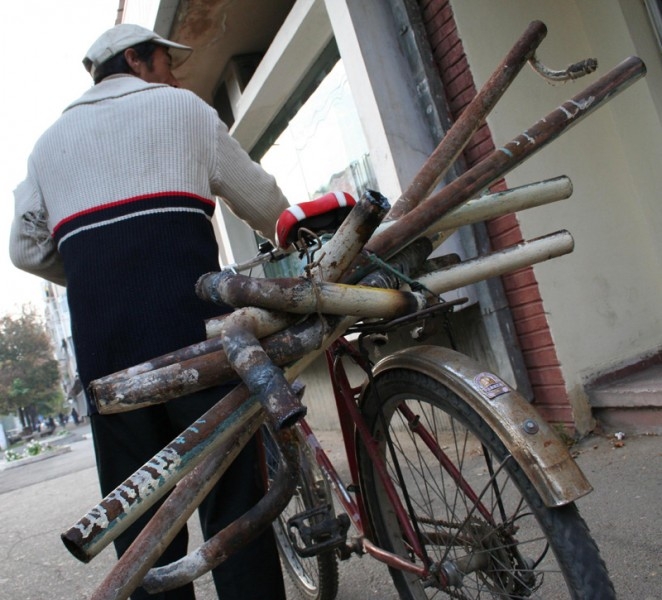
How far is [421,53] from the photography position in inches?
152

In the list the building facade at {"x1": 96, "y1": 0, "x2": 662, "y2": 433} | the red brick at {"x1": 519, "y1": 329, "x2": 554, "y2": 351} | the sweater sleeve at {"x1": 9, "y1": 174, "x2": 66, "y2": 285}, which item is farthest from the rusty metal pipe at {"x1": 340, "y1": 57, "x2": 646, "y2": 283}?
the red brick at {"x1": 519, "y1": 329, "x2": 554, "y2": 351}

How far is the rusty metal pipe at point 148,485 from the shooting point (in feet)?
3.55

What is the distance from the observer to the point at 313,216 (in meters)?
1.62

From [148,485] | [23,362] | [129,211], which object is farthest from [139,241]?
[23,362]

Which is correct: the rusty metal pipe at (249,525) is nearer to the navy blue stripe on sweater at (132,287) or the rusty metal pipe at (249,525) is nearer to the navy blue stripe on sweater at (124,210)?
the navy blue stripe on sweater at (132,287)

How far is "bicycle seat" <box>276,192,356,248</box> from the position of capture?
5.25ft

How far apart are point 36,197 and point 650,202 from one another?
11.1 feet

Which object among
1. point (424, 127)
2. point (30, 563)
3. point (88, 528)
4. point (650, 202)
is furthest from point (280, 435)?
point (30, 563)

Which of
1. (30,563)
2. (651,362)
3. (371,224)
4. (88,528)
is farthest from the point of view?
(30,563)

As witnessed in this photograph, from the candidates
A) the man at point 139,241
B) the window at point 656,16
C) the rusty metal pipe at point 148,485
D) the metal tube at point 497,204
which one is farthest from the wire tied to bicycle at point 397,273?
the window at point 656,16

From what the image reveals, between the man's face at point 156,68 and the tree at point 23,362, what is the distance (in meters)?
51.9

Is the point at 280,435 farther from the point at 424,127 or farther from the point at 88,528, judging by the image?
the point at 424,127

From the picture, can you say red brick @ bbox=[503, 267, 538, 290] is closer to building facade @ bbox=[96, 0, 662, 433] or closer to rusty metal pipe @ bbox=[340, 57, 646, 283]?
building facade @ bbox=[96, 0, 662, 433]

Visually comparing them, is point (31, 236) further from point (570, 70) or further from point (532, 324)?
point (532, 324)
